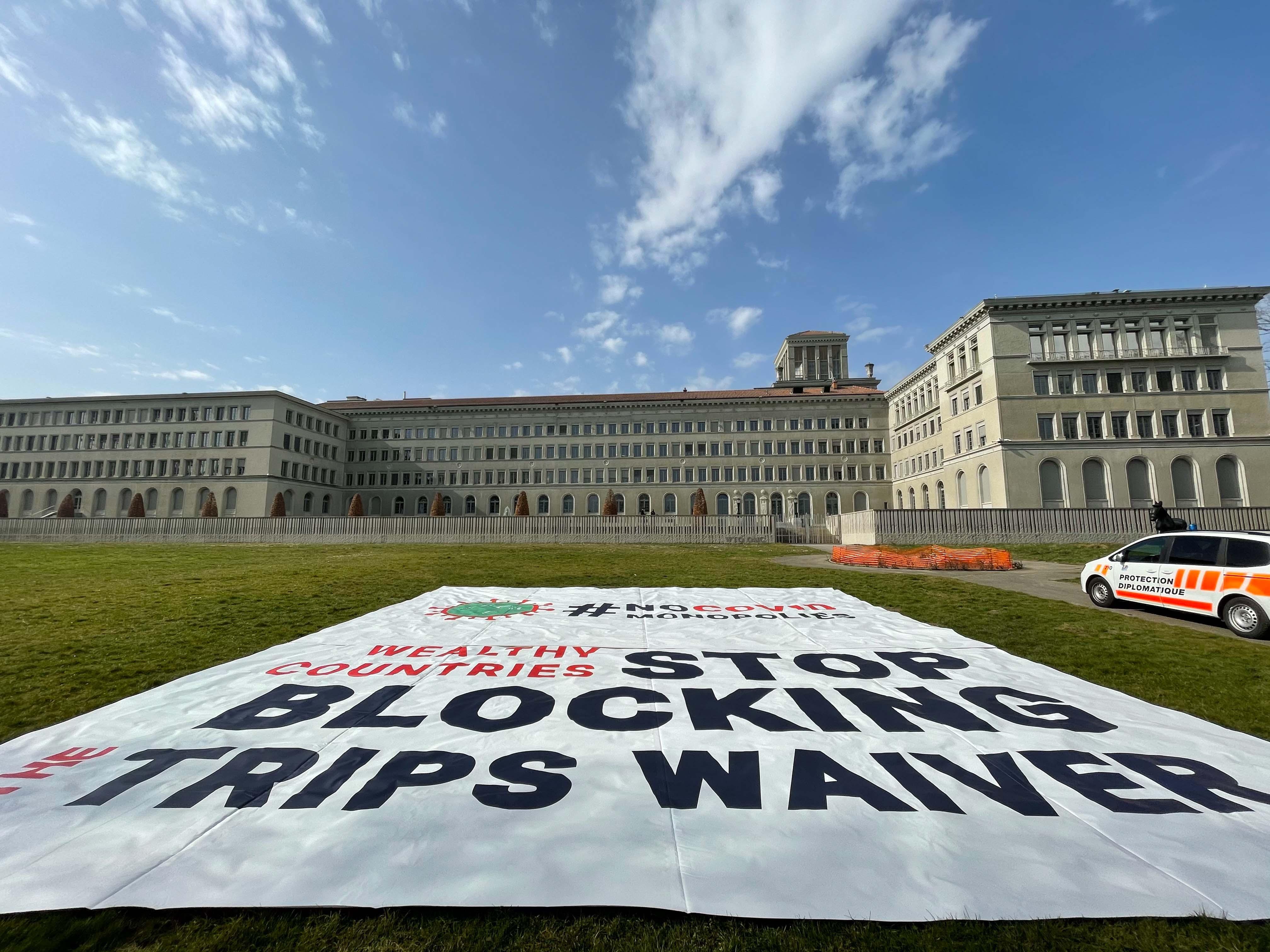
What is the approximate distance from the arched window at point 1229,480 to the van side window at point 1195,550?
43692 mm

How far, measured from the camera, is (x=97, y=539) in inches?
1375

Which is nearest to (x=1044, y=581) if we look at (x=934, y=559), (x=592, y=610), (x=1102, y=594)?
(x=934, y=559)

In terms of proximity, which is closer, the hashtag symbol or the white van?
the white van

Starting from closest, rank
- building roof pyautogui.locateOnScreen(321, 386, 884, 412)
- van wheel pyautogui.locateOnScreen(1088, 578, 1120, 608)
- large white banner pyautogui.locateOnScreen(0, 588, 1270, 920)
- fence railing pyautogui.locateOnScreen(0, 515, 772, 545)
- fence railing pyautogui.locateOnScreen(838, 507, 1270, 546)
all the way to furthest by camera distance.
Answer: large white banner pyautogui.locateOnScreen(0, 588, 1270, 920) → van wheel pyautogui.locateOnScreen(1088, 578, 1120, 608) → fence railing pyautogui.locateOnScreen(838, 507, 1270, 546) → fence railing pyautogui.locateOnScreen(0, 515, 772, 545) → building roof pyautogui.locateOnScreen(321, 386, 884, 412)

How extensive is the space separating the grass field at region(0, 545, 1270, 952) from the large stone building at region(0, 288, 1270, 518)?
35.6 meters

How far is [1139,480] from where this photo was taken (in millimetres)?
39875

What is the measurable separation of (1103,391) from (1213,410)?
24.0 ft

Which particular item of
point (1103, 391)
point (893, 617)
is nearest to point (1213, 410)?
point (1103, 391)

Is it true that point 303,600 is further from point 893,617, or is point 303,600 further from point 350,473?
point 350,473

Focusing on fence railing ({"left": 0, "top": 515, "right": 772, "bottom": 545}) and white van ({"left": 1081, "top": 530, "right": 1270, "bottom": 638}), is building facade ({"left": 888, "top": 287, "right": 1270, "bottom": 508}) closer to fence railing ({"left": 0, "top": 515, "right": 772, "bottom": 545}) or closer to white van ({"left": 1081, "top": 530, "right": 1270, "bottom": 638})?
fence railing ({"left": 0, "top": 515, "right": 772, "bottom": 545})

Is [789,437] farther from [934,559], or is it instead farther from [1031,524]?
[934,559]

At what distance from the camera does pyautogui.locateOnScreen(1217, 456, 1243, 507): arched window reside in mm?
38844

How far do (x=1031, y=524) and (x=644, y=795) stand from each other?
104 ft

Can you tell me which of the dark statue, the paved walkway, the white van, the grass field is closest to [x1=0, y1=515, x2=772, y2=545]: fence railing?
the paved walkway
